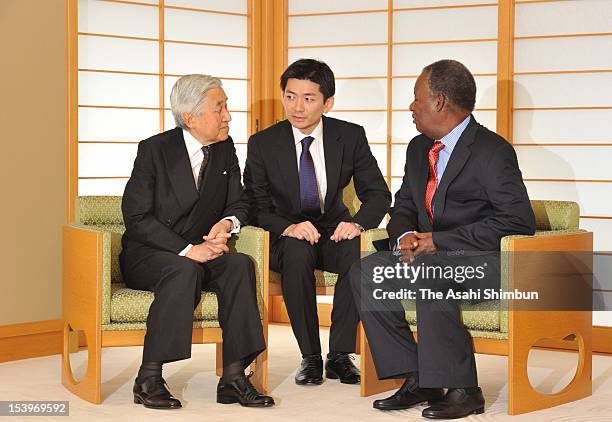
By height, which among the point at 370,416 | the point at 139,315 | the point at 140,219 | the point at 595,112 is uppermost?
the point at 595,112

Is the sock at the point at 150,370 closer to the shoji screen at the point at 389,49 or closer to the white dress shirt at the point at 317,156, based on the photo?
the white dress shirt at the point at 317,156

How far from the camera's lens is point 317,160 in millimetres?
4391

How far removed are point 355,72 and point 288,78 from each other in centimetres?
125

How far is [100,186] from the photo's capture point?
16.7 feet

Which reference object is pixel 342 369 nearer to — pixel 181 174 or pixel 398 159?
pixel 181 174

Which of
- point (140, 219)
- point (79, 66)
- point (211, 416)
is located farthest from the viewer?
point (79, 66)

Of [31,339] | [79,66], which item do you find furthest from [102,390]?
[79,66]

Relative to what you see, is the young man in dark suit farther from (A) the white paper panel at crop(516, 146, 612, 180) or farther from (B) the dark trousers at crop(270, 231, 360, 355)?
(A) the white paper panel at crop(516, 146, 612, 180)

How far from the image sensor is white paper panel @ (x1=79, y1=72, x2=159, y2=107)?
16.5 ft

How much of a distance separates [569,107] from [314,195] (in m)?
1.35

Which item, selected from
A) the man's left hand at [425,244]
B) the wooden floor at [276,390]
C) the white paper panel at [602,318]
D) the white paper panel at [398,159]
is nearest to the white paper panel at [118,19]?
the white paper panel at [398,159]

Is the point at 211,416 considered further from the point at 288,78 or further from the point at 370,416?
the point at 288,78

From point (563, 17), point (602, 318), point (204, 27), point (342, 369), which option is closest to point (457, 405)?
point (342, 369)

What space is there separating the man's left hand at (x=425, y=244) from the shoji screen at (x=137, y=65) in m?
1.86
